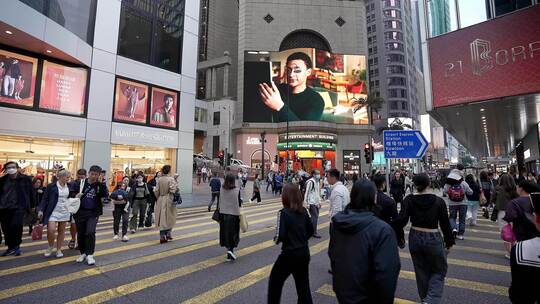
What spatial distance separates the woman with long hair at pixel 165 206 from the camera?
7867 millimetres

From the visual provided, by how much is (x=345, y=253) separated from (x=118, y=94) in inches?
801

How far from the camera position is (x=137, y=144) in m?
20.0

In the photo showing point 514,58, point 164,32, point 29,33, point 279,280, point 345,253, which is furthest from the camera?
point 164,32

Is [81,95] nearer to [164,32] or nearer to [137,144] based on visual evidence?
[137,144]

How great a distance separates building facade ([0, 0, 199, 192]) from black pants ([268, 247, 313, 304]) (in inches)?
614

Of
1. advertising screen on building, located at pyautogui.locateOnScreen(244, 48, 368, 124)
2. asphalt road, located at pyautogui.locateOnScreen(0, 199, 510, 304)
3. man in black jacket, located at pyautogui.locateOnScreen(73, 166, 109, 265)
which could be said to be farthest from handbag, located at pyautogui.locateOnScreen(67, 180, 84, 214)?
advertising screen on building, located at pyautogui.locateOnScreen(244, 48, 368, 124)

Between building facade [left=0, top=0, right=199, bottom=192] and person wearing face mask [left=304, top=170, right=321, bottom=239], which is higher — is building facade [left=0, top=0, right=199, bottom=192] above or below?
above

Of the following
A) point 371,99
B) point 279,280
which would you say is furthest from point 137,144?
point 371,99

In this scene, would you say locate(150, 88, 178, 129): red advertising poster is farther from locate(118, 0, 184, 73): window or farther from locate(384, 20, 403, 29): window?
locate(384, 20, 403, 29): window

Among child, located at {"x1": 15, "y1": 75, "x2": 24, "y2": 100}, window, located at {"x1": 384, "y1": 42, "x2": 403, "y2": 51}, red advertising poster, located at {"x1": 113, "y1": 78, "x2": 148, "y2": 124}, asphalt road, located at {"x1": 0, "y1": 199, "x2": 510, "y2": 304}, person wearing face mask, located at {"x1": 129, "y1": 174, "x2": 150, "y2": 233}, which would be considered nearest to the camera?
asphalt road, located at {"x1": 0, "y1": 199, "x2": 510, "y2": 304}

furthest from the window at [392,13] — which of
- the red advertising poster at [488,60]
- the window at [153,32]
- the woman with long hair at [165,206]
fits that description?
the woman with long hair at [165,206]

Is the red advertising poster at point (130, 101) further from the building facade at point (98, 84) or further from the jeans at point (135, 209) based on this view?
the jeans at point (135, 209)

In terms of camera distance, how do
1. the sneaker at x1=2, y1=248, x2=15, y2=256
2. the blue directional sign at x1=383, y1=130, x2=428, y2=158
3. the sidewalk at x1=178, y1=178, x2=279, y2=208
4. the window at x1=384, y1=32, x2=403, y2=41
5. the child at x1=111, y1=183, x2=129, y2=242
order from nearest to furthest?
the sneaker at x1=2, y1=248, x2=15, y2=256 < the child at x1=111, y1=183, x2=129, y2=242 < the blue directional sign at x1=383, y1=130, x2=428, y2=158 < the sidewalk at x1=178, y1=178, x2=279, y2=208 < the window at x1=384, y1=32, x2=403, y2=41

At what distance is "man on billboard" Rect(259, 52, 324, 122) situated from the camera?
5003 centimetres
